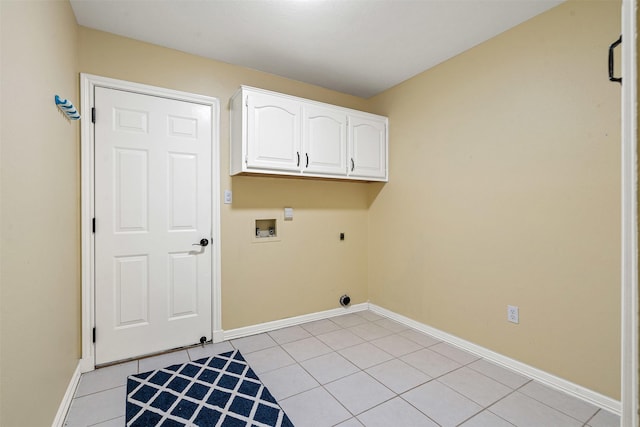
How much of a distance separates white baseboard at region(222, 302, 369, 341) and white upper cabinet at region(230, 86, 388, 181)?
151 cm

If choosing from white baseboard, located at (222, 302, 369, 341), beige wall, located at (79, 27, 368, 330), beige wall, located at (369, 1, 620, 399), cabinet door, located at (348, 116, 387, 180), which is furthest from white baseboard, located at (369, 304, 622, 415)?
cabinet door, located at (348, 116, 387, 180)

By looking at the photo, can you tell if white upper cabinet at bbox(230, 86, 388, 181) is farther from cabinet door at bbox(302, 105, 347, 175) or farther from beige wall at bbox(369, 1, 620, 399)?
beige wall at bbox(369, 1, 620, 399)

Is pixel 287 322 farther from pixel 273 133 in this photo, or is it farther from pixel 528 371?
pixel 528 371

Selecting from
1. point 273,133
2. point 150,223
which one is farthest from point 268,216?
point 150,223

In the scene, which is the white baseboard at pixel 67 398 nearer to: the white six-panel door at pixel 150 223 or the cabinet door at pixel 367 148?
the white six-panel door at pixel 150 223

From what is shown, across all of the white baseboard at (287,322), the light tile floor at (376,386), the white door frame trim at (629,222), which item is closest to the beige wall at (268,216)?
the white baseboard at (287,322)

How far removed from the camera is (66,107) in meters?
1.83

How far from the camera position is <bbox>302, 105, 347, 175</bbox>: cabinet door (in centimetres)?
300

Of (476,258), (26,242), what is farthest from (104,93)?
(476,258)

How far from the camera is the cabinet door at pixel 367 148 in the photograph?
331cm

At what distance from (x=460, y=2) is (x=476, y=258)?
1.93m

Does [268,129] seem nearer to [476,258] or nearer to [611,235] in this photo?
[476,258]

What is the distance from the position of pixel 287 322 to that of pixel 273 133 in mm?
1916

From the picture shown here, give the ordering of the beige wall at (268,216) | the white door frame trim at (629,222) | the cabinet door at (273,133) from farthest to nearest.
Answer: the cabinet door at (273,133), the beige wall at (268,216), the white door frame trim at (629,222)
